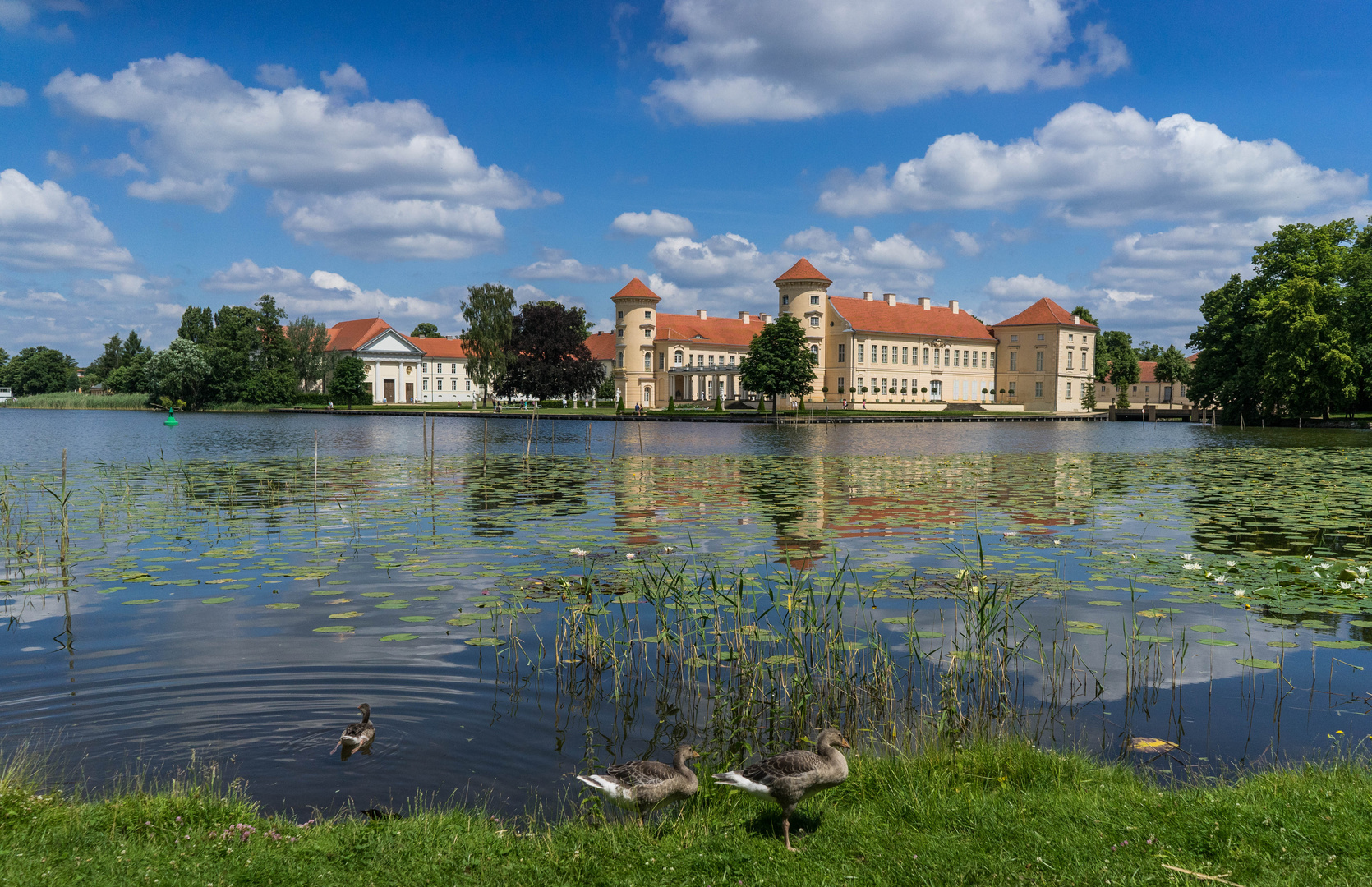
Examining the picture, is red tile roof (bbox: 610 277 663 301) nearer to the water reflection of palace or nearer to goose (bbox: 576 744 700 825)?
the water reflection of palace

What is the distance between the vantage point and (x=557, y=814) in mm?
5184

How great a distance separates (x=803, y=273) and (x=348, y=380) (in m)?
49.7

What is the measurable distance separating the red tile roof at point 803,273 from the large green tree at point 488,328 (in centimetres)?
2976

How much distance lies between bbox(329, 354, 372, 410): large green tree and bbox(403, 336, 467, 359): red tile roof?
738 inches

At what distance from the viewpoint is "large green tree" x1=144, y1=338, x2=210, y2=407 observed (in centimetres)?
8556

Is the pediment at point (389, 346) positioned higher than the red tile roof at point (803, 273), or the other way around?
the red tile roof at point (803, 273)

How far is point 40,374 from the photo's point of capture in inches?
5167

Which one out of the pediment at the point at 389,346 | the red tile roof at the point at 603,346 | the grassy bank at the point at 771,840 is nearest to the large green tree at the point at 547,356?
the red tile roof at the point at 603,346

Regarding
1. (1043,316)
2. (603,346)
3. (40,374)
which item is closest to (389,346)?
(603,346)

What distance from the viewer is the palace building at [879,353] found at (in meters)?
94.6

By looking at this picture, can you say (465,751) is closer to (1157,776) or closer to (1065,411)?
(1157,776)

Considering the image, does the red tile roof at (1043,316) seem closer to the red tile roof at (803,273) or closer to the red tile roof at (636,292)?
the red tile roof at (803,273)

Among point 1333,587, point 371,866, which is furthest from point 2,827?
point 1333,587

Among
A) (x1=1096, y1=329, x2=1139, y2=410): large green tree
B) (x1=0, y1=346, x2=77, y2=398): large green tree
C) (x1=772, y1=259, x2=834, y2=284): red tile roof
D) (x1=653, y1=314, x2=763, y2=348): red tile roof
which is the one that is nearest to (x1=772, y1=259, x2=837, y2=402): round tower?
(x1=772, y1=259, x2=834, y2=284): red tile roof
